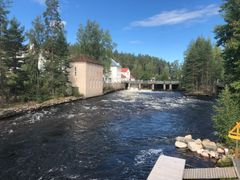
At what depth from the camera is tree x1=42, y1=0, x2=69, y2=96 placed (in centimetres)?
4166

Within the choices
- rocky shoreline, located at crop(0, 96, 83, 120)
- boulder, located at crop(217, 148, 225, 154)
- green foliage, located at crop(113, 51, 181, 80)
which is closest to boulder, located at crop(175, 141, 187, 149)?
boulder, located at crop(217, 148, 225, 154)

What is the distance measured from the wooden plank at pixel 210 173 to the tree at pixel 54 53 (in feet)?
103

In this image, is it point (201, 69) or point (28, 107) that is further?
point (201, 69)

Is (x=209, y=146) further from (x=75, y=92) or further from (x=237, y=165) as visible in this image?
(x=75, y=92)

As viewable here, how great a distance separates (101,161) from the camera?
585 inches

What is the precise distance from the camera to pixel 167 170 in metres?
12.3

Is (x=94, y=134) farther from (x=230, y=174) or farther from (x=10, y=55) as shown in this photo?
(x=10, y=55)

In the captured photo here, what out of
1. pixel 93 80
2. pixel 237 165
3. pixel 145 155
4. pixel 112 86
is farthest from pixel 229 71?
pixel 112 86

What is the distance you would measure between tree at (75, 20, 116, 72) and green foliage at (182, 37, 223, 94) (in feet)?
75.9

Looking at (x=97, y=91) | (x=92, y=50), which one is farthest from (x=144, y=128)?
(x=92, y=50)

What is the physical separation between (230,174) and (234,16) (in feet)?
61.1

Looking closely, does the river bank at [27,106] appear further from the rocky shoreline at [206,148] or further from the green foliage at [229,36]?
the green foliage at [229,36]

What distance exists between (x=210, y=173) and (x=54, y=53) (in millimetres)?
36352

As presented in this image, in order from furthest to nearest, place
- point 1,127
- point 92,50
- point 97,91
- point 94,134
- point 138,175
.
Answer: point 92,50 → point 97,91 → point 1,127 → point 94,134 → point 138,175
